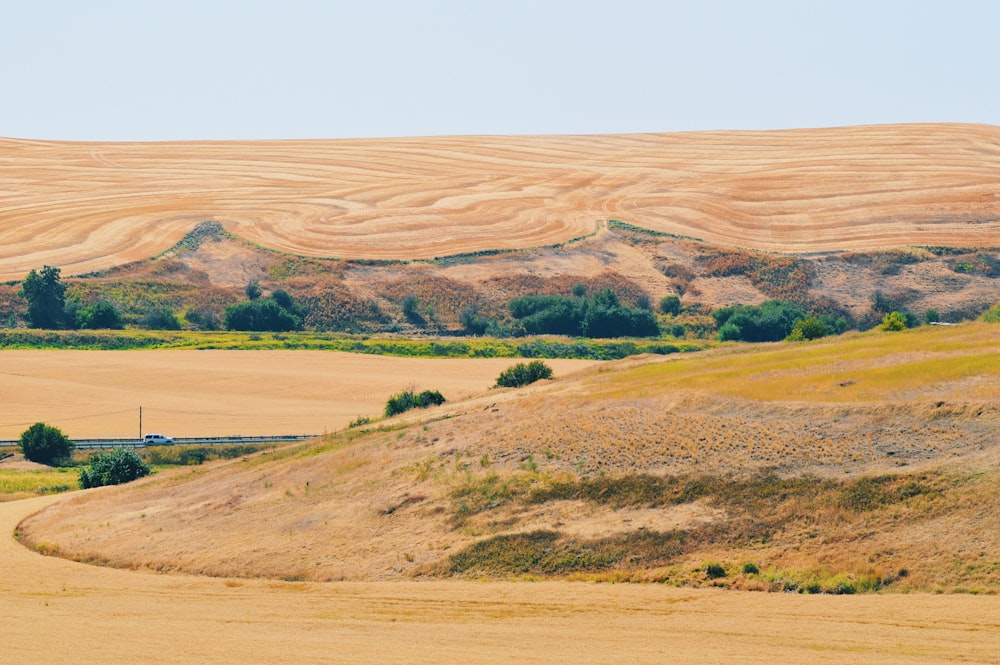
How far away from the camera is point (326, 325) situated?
346 feet

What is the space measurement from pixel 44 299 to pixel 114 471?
49002 millimetres

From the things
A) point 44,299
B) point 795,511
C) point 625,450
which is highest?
point 625,450

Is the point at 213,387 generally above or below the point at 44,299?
below

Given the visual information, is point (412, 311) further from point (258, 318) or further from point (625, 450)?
point (625, 450)

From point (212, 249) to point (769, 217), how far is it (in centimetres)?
5077

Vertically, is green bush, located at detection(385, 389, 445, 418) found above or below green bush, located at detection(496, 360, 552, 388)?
below

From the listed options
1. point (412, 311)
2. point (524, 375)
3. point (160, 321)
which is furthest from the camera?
point (412, 311)

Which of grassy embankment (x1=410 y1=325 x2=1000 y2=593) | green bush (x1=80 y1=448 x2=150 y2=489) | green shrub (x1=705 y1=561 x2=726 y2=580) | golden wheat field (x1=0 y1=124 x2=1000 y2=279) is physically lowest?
green bush (x1=80 y1=448 x2=150 y2=489)

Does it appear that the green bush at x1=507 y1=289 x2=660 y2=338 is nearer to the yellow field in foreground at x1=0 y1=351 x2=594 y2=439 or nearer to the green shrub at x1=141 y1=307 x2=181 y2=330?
the yellow field in foreground at x1=0 y1=351 x2=594 y2=439

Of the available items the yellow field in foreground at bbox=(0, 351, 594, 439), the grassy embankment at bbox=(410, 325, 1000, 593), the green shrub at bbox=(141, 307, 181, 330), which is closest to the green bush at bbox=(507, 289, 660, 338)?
the yellow field in foreground at bbox=(0, 351, 594, 439)

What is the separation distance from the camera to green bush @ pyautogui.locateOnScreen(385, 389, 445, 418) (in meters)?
62.1

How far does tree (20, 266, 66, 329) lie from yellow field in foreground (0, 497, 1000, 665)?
6948cm

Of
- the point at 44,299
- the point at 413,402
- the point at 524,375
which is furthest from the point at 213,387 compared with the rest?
the point at 524,375

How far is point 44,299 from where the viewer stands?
10106 centimetres
